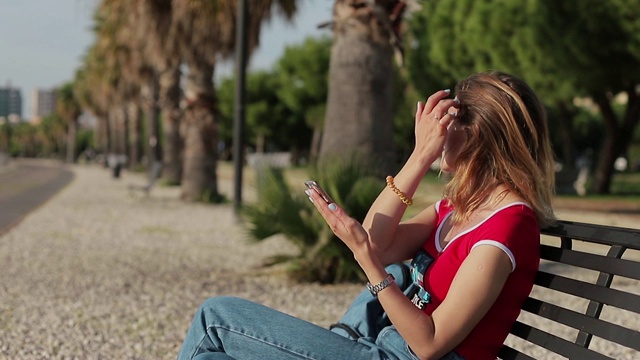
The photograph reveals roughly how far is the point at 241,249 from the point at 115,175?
88.5 ft

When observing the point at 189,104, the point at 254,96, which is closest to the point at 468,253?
the point at 189,104

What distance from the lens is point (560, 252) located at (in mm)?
2639

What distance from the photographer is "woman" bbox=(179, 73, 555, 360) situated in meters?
2.28

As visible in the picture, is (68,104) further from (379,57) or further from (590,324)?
(590,324)

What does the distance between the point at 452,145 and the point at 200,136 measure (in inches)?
603

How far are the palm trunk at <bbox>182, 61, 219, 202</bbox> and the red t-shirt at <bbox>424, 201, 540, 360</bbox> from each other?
1511 cm

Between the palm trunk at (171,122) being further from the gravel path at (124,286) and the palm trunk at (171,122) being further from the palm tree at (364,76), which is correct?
the palm tree at (364,76)

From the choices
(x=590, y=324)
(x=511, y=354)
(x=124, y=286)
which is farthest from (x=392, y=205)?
(x=124, y=286)

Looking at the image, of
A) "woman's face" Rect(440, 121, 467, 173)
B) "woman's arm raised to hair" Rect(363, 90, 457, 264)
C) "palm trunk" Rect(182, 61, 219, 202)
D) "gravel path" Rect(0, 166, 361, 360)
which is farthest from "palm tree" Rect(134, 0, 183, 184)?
"woman's face" Rect(440, 121, 467, 173)

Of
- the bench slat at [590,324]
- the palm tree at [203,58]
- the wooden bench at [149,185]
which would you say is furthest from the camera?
the wooden bench at [149,185]

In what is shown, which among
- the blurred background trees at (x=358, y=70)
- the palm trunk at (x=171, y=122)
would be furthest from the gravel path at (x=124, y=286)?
the palm trunk at (x=171, y=122)

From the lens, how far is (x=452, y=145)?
250 cm

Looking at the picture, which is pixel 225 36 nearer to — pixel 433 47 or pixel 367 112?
pixel 367 112

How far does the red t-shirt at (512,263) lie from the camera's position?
7.59 ft
